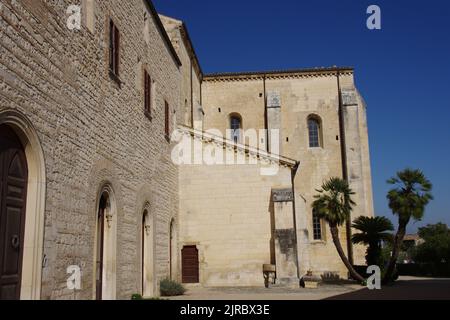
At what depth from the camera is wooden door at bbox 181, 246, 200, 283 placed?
2075cm

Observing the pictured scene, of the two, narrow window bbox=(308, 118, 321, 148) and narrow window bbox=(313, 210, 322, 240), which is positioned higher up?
narrow window bbox=(308, 118, 321, 148)

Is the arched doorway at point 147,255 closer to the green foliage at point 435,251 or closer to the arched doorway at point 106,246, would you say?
the arched doorway at point 106,246

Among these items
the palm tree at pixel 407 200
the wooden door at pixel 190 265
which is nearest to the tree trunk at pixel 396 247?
the palm tree at pixel 407 200

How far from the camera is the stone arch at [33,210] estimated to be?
25.7ft

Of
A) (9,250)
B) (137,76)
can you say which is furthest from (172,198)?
(9,250)

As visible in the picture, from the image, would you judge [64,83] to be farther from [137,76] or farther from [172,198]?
[172,198]

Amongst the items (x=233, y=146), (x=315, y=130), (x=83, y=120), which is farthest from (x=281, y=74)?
(x=83, y=120)

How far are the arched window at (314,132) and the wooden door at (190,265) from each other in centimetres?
1406

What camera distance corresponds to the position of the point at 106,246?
38.6 ft

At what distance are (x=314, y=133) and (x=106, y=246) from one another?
2267 centimetres

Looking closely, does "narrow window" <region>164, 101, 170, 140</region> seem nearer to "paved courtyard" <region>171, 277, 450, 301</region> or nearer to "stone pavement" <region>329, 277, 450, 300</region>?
"paved courtyard" <region>171, 277, 450, 301</region>

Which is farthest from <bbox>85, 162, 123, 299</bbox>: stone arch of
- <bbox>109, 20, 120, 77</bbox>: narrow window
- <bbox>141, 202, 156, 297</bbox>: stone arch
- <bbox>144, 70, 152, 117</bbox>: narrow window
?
<bbox>144, 70, 152, 117</bbox>: narrow window

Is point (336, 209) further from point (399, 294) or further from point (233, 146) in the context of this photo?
point (399, 294)

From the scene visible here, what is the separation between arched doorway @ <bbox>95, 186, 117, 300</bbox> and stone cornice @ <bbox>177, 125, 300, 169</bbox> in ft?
31.4
